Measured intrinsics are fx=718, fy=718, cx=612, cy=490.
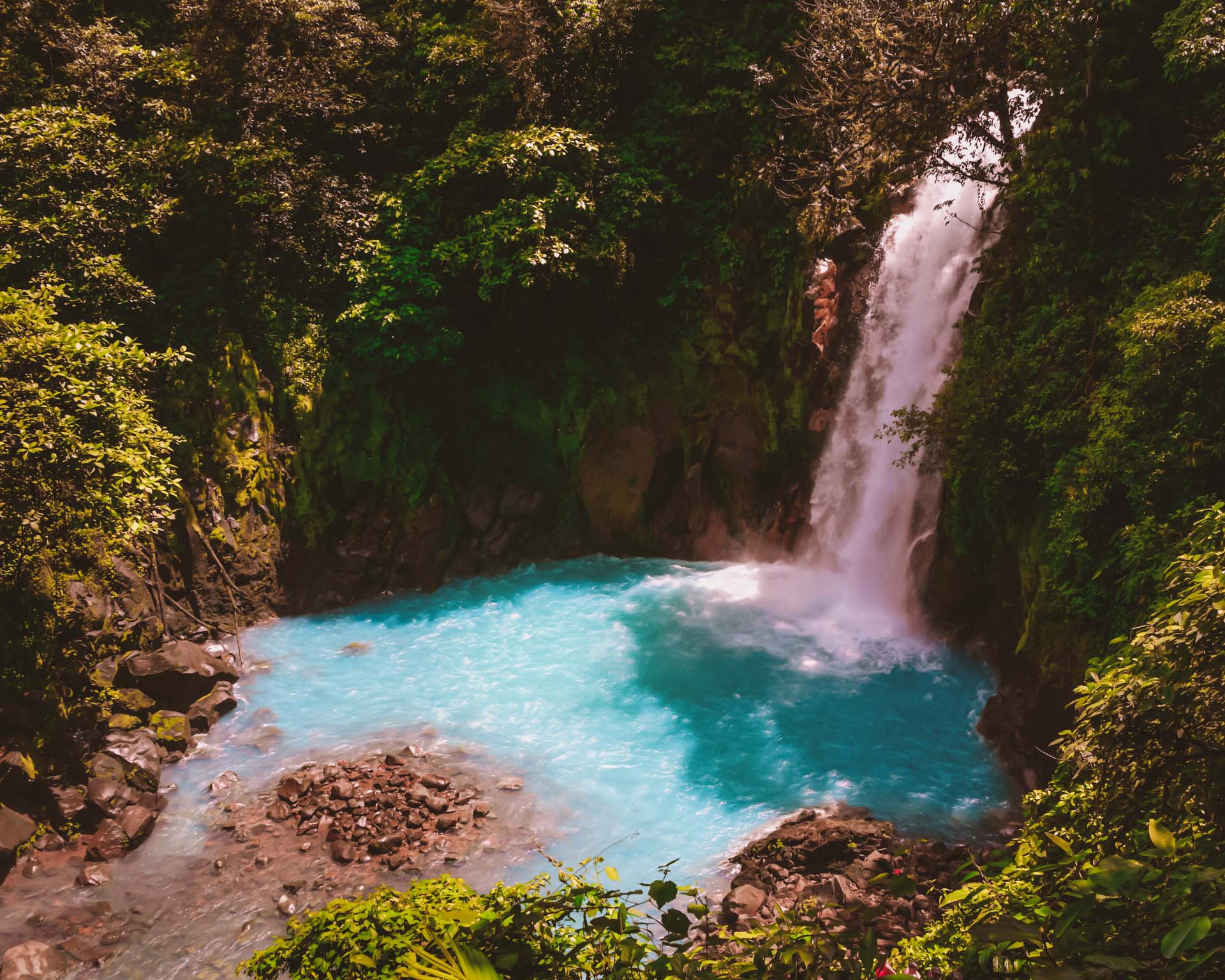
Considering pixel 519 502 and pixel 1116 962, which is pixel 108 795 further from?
pixel 1116 962

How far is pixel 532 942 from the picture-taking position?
310 centimetres

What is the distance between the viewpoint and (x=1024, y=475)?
8.57 m

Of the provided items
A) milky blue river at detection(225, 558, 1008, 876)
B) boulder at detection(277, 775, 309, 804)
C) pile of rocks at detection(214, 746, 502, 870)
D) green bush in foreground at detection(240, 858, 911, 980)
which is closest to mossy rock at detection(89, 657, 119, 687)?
milky blue river at detection(225, 558, 1008, 876)

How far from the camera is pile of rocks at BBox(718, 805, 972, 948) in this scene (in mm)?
6484

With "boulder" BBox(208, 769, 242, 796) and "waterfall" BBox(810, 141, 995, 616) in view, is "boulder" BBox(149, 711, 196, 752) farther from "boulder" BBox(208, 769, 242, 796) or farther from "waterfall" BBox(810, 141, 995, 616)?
"waterfall" BBox(810, 141, 995, 616)

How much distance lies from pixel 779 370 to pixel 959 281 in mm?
3422

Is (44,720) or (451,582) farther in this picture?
(451,582)

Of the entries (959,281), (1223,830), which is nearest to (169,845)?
(1223,830)

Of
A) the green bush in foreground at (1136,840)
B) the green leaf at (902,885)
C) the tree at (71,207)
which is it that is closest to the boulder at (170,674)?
the tree at (71,207)

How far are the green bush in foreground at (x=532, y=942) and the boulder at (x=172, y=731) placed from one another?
6200 millimetres

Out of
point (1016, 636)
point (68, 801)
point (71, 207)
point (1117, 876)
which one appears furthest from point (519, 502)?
point (1117, 876)

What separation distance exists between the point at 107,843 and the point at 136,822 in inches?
12.0

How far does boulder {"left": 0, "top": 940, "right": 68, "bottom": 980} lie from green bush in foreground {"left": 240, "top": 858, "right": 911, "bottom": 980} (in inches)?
147

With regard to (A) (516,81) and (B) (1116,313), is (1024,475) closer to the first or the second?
(B) (1116,313)
